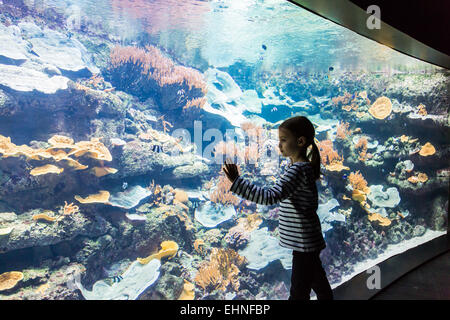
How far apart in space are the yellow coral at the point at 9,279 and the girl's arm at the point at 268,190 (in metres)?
5.15

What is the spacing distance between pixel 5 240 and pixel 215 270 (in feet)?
13.5

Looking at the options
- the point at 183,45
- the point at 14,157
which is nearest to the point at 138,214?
the point at 14,157

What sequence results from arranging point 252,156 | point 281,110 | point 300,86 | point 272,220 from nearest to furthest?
point 272,220, point 252,156, point 281,110, point 300,86

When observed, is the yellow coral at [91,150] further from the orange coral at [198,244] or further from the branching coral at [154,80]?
the branching coral at [154,80]

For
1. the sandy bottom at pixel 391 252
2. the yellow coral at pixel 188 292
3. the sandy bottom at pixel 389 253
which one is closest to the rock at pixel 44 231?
the yellow coral at pixel 188 292

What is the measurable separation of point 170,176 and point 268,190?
5.96 m

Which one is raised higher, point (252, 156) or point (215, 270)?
point (252, 156)

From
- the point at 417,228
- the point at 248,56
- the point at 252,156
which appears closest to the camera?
the point at 417,228

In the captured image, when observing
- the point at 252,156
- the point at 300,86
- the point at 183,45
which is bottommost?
the point at 252,156

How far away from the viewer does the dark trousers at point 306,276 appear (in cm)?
173

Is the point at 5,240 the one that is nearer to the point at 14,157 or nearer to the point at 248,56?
the point at 14,157

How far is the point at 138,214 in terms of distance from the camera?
573 centimetres

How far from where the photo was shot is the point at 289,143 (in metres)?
1.75
